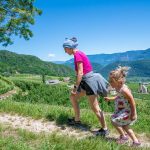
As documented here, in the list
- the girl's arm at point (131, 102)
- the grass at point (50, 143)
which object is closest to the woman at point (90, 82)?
the girl's arm at point (131, 102)

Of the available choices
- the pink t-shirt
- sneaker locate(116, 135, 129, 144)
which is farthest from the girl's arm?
the pink t-shirt

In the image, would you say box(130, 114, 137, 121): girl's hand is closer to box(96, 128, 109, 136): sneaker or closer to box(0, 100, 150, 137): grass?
box(96, 128, 109, 136): sneaker

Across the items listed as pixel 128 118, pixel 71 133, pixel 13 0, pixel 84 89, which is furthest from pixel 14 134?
pixel 13 0

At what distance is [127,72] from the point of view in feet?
24.6

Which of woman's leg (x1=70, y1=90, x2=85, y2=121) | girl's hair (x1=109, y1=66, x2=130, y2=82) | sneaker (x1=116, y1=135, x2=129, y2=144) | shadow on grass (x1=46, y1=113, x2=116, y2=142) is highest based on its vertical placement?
girl's hair (x1=109, y1=66, x2=130, y2=82)

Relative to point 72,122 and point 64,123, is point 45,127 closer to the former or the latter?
point 64,123

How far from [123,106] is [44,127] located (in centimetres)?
243

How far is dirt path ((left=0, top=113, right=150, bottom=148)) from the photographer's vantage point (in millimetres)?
8665

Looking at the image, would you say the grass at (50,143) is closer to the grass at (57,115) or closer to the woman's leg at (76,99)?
the woman's leg at (76,99)

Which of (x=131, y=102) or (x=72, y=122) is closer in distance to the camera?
(x=131, y=102)

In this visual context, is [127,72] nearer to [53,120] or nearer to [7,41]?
[53,120]

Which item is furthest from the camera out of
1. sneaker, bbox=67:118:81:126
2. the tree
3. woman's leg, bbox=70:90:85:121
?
the tree

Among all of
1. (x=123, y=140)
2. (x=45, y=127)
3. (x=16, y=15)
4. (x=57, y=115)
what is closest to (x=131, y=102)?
(x=123, y=140)

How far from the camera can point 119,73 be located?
748cm
